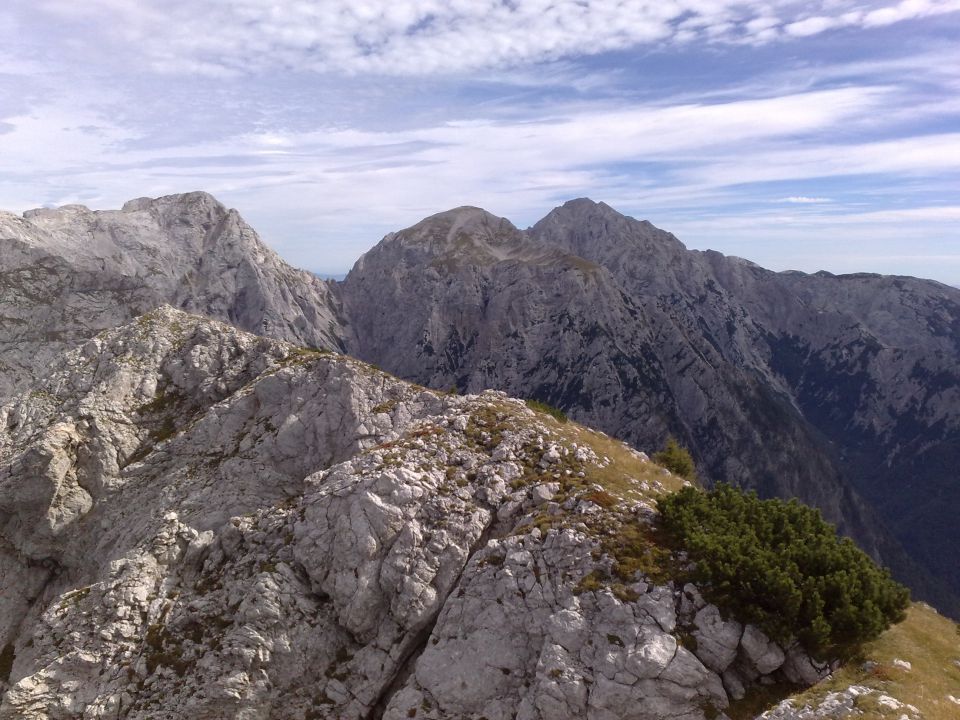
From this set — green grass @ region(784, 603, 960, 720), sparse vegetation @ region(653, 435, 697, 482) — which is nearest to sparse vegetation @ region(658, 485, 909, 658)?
green grass @ region(784, 603, 960, 720)

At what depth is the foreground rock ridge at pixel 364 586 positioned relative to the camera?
23703 millimetres

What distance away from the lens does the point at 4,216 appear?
133 metres

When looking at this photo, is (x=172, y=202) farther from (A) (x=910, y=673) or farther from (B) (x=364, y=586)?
(A) (x=910, y=673)

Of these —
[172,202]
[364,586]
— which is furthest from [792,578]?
[172,202]

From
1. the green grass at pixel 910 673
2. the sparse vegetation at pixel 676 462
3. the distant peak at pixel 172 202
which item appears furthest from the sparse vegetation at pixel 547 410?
the distant peak at pixel 172 202

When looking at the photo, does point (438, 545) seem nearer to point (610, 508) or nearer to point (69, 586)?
point (610, 508)

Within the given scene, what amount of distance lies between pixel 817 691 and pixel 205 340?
56.1 meters

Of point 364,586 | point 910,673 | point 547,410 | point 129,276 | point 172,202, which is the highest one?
point 172,202

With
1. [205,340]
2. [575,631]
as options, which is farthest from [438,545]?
[205,340]

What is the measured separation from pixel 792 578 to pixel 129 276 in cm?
15551

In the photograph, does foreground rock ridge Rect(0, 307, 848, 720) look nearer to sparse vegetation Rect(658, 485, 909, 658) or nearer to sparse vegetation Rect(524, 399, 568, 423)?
sparse vegetation Rect(658, 485, 909, 658)

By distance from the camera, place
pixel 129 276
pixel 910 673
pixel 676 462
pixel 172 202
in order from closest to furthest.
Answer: pixel 910 673
pixel 676 462
pixel 129 276
pixel 172 202

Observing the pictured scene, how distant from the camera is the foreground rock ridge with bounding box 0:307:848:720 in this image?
23.7 meters

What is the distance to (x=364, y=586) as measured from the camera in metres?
29.2
